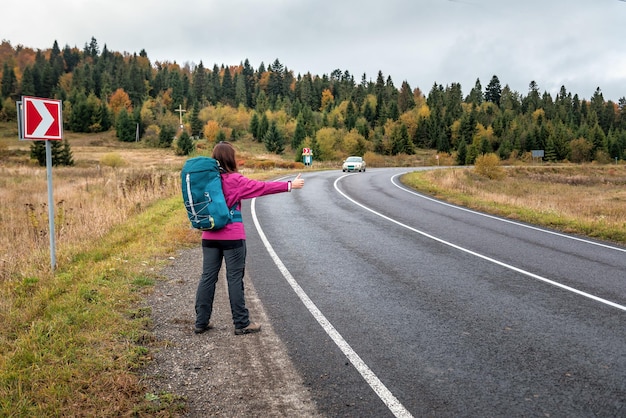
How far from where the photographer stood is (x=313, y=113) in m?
131

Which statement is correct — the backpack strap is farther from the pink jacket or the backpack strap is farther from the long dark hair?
the long dark hair

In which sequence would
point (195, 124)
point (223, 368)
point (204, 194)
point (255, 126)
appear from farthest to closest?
1. point (195, 124)
2. point (255, 126)
3. point (204, 194)
4. point (223, 368)

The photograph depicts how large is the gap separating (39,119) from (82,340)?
14.2 feet

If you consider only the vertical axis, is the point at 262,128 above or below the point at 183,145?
above

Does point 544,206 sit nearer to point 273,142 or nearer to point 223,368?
point 223,368

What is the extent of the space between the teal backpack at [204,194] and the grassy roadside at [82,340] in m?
1.40

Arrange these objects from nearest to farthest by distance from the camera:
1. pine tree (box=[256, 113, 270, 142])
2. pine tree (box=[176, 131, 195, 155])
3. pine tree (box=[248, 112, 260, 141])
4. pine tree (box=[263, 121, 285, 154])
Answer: pine tree (box=[176, 131, 195, 155])
pine tree (box=[263, 121, 285, 154])
pine tree (box=[256, 113, 270, 142])
pine tree (box=[248, 112, 260, 141])

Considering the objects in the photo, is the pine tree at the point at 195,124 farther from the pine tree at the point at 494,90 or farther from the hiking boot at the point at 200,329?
the hiking boot at the point at 200,329

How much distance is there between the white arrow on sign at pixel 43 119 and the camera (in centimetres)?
742

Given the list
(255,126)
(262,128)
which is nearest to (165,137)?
(262,128)

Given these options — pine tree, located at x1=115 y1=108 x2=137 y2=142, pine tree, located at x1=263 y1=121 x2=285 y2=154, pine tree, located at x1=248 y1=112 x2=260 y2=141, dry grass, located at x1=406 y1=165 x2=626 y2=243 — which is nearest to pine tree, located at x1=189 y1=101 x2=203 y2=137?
pine tree, located at x1=248 y1=112 x2=260 y2=141

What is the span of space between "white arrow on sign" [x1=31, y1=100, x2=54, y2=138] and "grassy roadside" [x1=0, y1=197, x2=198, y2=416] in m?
2.29

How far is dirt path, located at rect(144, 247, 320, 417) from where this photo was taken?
12.0 ft

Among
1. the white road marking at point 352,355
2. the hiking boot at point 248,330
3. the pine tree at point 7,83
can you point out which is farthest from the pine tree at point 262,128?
the hiking boot at point 248,330
